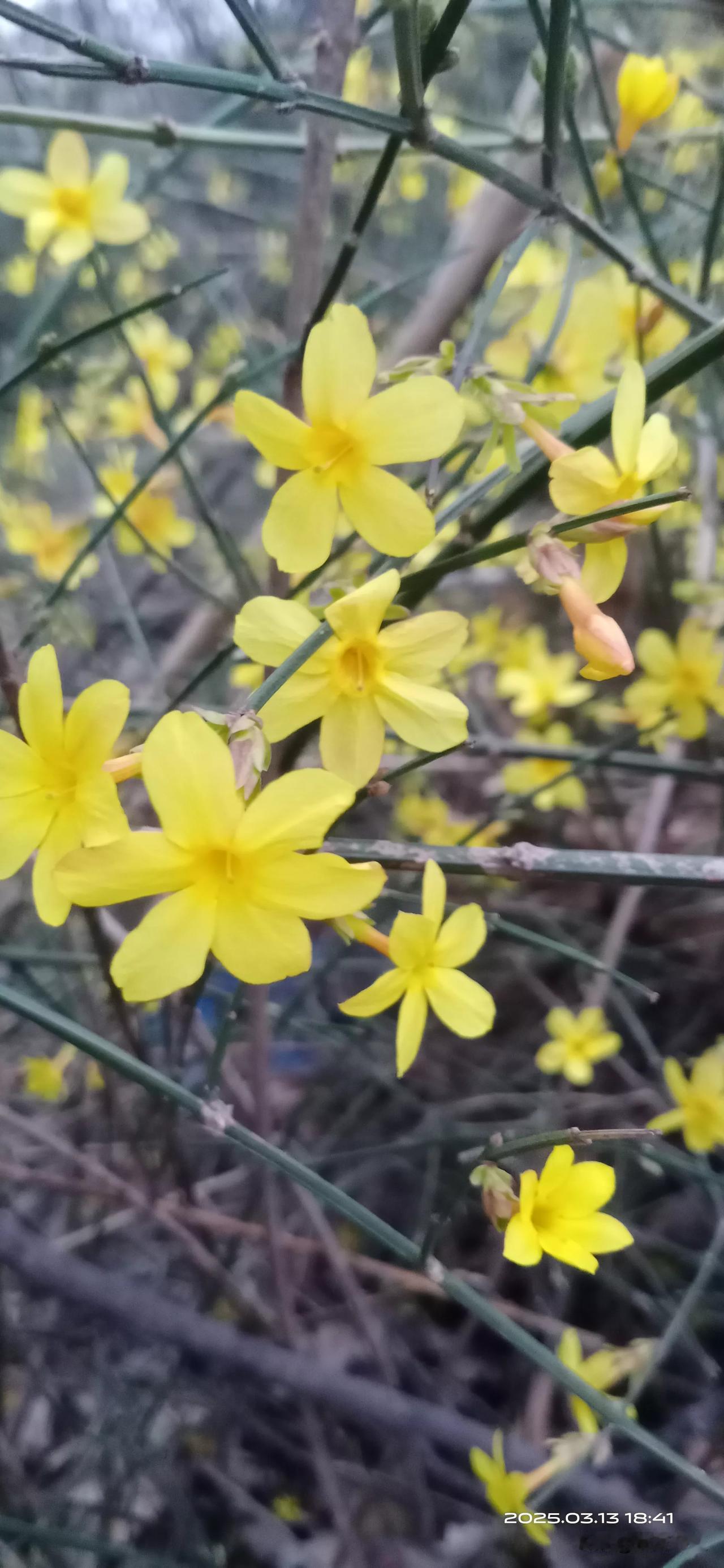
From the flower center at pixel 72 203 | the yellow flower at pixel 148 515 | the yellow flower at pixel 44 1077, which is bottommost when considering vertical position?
the yellow flower at pixel 44 1077

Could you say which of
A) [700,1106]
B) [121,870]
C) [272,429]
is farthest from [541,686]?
[121,870]

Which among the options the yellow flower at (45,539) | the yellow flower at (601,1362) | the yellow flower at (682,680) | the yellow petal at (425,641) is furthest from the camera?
the yellow flower at (45,539)

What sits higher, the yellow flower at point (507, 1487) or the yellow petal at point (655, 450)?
the yellow petal at point (655, 450)

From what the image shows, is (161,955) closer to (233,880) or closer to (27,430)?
(233,880)

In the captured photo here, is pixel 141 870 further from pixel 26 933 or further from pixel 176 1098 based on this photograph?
pixel 26 933

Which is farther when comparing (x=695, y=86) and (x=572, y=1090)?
(x=572, y=1090)

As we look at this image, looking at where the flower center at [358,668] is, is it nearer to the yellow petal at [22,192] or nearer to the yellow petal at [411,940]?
the yellow petal at [411,940]

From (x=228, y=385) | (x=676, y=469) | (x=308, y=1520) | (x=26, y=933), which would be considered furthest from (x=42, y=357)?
(x=308, y=1520)

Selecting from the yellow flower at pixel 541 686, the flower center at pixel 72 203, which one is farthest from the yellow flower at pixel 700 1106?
the flower center at pixel 72 203
